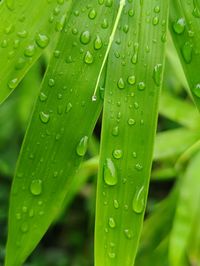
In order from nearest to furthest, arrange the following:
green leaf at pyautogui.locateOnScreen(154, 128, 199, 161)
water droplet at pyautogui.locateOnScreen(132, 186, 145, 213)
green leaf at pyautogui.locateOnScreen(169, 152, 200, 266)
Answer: water droplet at pyautogui.locateOnScreen(132, 186, 145, 213) → green leaf at pyautogui.locateOnScreen(169, 152, 200, 266) → green leaf at pyautogui.locateOnScreen(154, 128, 199, 161)

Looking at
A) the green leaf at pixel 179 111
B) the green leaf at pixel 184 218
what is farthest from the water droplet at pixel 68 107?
the green leaf at pixel 179 111

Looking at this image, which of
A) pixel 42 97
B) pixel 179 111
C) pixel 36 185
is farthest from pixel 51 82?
pixel 179 111

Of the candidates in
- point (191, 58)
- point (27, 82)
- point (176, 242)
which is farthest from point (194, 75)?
point (27, 82)

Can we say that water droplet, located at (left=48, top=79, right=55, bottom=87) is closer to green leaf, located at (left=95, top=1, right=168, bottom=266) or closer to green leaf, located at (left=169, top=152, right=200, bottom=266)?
green leaf, located at (left=95, top=1, right=168, bottom=266)

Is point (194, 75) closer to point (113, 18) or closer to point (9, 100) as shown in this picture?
point (113, 18)

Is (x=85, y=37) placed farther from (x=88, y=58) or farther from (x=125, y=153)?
(x=125, y=153)

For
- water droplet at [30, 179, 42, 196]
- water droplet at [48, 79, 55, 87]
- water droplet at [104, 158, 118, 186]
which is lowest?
water droplet at [30, 179, 42, 196]

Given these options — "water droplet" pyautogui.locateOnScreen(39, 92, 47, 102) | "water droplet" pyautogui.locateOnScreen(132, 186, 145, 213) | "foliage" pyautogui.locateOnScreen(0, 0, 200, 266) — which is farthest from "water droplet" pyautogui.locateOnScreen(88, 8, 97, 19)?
"water droplet" pyautogui.locateOnScreen(132, 186, 145, 213)
